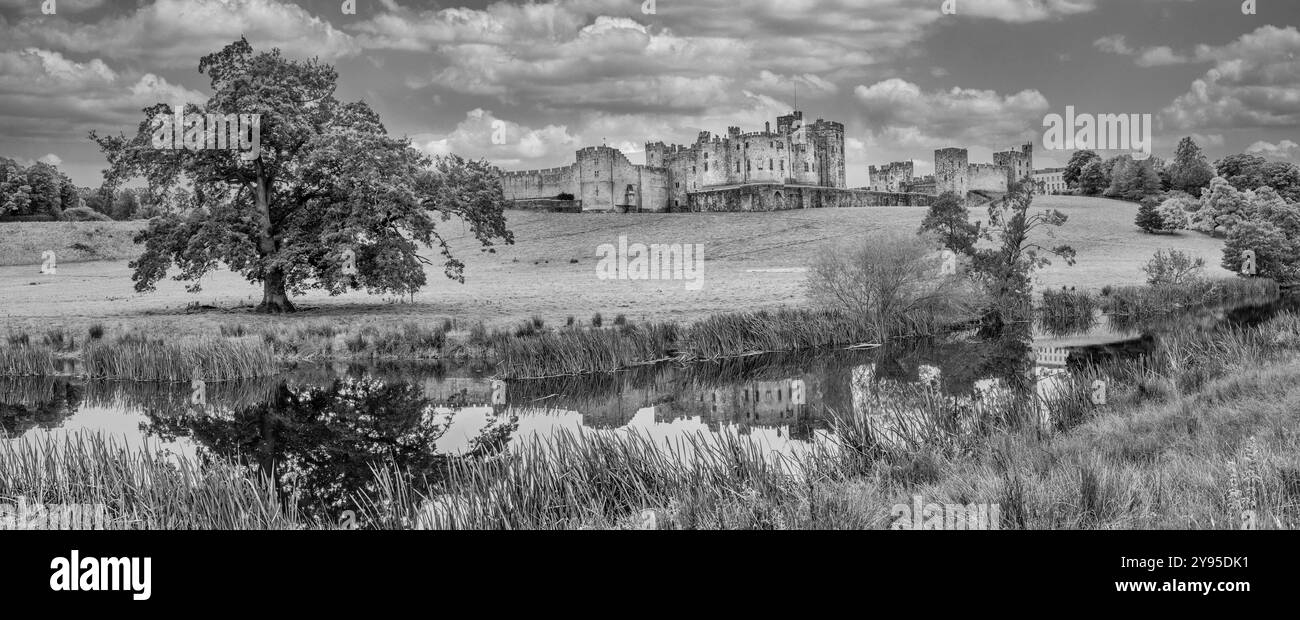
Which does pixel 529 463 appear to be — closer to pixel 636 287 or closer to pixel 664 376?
pixel 664 376

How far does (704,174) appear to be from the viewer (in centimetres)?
8406

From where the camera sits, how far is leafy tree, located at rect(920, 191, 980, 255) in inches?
1118

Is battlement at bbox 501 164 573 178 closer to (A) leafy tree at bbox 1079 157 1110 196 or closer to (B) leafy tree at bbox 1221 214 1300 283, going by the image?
(A) leafy tree at bbox 1079 157 1110 196

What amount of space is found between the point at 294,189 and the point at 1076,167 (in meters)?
86.2

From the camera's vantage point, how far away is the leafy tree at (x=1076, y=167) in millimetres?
94500

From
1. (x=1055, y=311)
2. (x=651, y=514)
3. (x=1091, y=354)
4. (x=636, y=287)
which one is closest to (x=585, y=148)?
(x=636, y=287)

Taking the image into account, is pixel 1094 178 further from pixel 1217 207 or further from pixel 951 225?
pixel 951 225

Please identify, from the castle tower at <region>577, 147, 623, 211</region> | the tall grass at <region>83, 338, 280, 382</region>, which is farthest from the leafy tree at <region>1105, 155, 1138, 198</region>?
the tall grass at <region>83, 338, 280, 382</region>

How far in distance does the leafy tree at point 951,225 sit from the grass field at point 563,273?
4584 mm

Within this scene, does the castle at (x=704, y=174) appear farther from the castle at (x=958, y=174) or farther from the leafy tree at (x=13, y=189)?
the leafy tree at (x=13, y=189)

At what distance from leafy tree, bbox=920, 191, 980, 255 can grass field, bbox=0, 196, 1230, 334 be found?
4.58m

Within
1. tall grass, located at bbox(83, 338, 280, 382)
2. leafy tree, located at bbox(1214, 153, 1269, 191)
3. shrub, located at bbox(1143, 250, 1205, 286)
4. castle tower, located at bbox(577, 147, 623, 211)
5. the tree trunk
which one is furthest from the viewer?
castle tower, located at bbox(577, 147, 623, 211)
